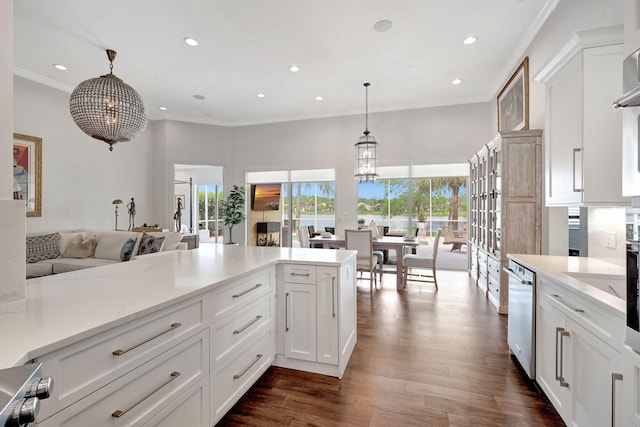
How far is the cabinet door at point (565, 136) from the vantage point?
1.86 meters

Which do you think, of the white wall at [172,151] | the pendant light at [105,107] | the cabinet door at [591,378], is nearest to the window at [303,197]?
the white wall at [172,151]

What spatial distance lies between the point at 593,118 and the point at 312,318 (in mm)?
2269

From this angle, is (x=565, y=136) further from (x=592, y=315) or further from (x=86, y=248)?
(x=86, y=248)

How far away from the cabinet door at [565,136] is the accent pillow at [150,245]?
450cm

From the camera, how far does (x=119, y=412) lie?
1.07 m

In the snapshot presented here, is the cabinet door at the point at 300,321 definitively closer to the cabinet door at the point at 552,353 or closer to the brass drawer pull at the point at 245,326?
the brass drawer pull at the point at 245,326

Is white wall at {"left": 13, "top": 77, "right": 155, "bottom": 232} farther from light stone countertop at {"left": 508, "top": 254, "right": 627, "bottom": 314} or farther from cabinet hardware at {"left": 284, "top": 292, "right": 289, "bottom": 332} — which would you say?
light stone countertop at {"left": 508, "top": 254, "right": 627, "bottom": 314}

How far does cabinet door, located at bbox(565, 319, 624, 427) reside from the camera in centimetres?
123

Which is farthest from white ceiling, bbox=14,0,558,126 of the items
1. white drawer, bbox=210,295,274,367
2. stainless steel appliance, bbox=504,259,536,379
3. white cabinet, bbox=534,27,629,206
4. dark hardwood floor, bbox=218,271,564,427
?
dark hardwood floor, bbox=218,271,564,427

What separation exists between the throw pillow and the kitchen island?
242 centimetres

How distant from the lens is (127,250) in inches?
167

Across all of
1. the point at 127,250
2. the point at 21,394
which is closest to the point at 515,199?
the point at 21,394

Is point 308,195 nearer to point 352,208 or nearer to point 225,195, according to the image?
point 352,208

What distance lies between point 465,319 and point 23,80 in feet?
23.7
